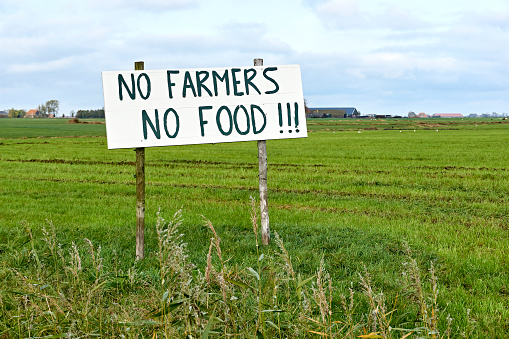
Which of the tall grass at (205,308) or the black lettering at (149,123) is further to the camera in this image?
the black lettering at (149,123)

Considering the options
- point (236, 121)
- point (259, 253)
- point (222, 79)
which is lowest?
point (259, 253)

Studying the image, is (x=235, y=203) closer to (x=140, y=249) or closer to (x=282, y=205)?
(x=282, y=205)

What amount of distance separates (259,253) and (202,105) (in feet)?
8.41

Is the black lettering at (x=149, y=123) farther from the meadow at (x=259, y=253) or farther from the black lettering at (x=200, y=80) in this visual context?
the meadow at (x=259, y=253)

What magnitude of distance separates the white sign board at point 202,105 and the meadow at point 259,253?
4.90 ft

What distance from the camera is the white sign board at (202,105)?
21.2ft

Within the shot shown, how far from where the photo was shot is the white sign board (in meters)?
6.46

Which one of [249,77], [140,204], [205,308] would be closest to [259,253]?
Result: [140,204]

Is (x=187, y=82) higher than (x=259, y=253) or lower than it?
higher

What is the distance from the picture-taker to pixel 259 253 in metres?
7.05

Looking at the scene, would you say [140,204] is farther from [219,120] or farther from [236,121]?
[236,121]

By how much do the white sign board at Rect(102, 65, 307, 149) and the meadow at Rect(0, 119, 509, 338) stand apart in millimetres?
1494

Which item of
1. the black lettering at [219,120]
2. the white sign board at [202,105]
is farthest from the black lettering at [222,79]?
the black lettering at [219,120]

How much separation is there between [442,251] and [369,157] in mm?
18348
